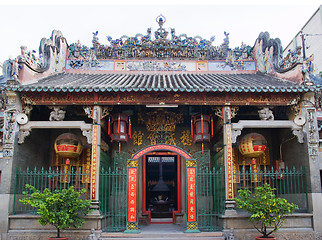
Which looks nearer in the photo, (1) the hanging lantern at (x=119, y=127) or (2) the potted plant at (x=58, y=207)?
(2) the potted plant at (x=58, y=207)

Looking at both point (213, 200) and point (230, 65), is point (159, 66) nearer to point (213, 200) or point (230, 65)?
point (230, 65)

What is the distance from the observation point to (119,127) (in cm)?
991

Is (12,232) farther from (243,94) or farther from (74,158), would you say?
(243,94)

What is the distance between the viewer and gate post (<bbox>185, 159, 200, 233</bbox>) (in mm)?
8695

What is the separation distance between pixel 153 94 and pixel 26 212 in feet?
16.3

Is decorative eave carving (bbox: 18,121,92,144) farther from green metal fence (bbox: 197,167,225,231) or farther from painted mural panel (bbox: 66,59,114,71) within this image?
painted mural panel (bbox: 66,59,114,71)

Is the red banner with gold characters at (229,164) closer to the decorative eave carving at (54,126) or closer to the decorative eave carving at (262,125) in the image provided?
the decorative eave carving at (262,125)

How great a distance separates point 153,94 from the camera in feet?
31.4

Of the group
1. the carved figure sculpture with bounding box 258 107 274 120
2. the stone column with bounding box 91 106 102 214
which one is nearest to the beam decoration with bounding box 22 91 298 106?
the carved figure sculpture with bounding box 258 107 274 120

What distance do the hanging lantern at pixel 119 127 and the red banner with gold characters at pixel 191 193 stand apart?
2313 millimetres

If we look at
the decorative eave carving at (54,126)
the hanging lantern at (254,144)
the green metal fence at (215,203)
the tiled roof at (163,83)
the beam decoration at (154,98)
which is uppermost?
the tiled roof at (163,83)

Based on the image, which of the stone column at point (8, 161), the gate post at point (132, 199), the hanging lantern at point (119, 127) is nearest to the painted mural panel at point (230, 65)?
the hanging lantern at point (119, 127)

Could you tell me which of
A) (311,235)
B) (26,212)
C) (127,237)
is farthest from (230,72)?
(26,212)

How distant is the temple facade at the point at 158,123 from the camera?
29.1 feet
